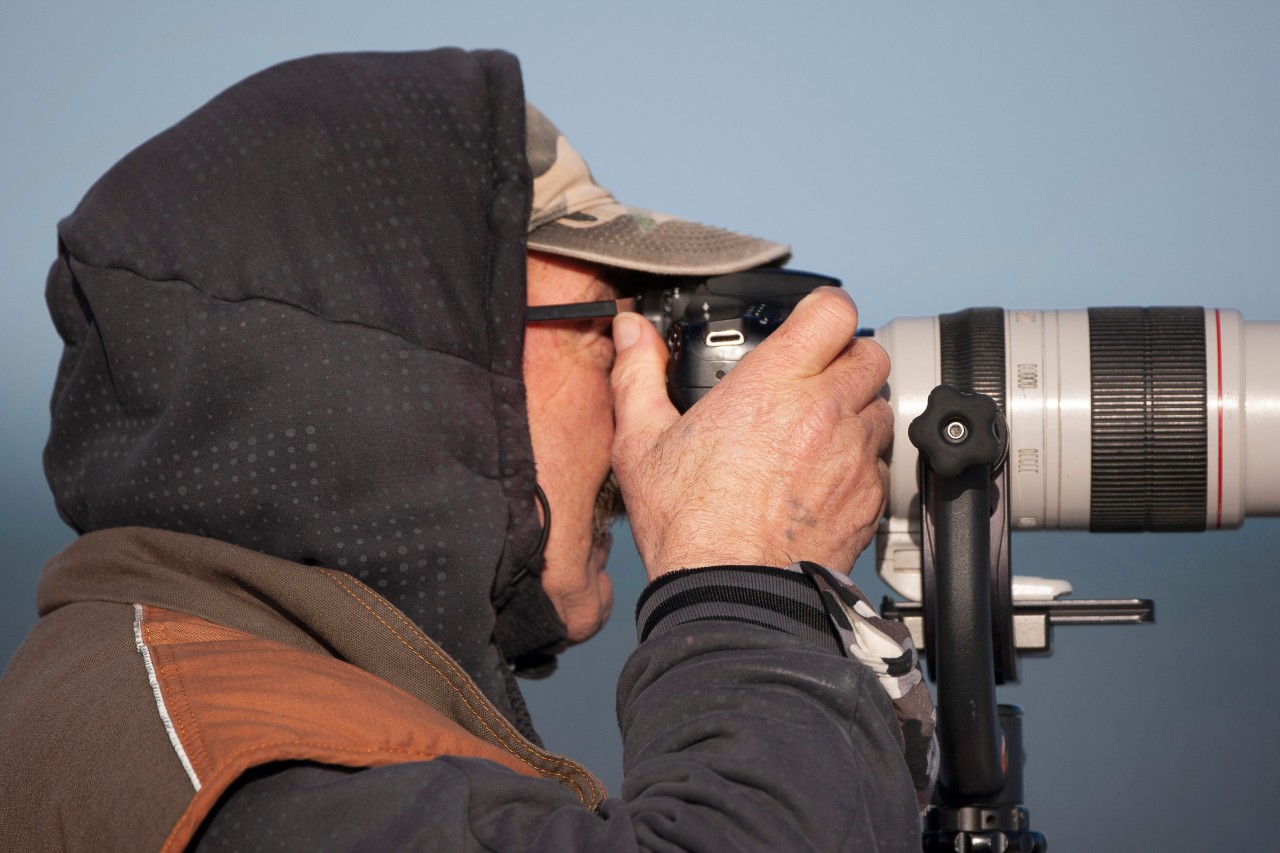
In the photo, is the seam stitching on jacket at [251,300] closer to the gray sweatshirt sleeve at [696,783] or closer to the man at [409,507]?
the man at [409,507]

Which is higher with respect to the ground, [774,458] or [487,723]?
[774,458]

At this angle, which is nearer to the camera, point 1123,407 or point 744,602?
point 744,602

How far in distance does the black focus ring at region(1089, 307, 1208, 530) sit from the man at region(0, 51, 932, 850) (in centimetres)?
21

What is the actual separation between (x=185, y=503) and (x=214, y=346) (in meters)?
0.12

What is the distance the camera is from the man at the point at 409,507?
2.30 feet

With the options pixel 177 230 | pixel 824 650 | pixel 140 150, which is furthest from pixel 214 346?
pixel 824 650

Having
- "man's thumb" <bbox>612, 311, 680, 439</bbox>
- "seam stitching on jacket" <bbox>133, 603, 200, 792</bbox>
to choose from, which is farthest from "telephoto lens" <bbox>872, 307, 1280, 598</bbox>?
"seam stitching on jacket" <bbox>133, 603, 200, 792</bbox>

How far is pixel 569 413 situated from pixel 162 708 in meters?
0.46

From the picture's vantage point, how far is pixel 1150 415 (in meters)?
1.04

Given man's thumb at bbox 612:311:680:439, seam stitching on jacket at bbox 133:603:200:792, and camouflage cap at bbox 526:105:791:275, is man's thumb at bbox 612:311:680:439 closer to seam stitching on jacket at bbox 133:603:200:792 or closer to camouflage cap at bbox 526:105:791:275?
camouflage cap at bbox 526:105:791:275

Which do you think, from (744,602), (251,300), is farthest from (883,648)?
(251,300)

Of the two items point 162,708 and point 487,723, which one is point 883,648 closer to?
point 487,723

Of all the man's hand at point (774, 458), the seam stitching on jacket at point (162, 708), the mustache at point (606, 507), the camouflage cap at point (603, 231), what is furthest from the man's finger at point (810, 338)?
the seam stitching on jacket at point (162, 708)

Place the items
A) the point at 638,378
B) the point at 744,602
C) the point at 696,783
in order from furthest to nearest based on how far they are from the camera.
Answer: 1. the point at 638,378
2. the point at 744,602
3. the point at 696,783
